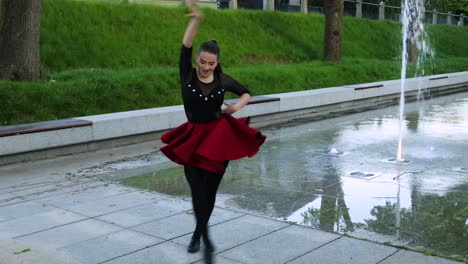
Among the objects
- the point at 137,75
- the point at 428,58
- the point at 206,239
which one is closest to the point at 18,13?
the point at 137,75

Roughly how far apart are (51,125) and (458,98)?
13377 mm

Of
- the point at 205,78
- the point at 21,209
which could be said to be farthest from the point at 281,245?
the point at 21,209

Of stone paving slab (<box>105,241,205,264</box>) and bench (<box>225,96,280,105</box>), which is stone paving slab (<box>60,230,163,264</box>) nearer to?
stone paving slab (<box>105,241,205,264</box>)

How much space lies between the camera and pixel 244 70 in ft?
53.9

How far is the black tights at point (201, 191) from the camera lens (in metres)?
4.65

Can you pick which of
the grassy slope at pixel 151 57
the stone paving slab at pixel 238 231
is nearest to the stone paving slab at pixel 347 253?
the stone paving slab at pixel 238 231

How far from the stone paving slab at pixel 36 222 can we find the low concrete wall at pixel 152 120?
8.81 ft

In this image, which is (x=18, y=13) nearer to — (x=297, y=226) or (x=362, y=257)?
(x=297, y=226)

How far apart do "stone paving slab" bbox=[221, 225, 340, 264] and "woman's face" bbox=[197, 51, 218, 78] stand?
1.54 metres

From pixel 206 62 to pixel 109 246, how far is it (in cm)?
185

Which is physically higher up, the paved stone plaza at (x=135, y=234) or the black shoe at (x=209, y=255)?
the black shoe at (x=209, y=255)

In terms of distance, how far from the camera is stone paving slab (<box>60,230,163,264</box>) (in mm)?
4816

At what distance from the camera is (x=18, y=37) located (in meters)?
11.5

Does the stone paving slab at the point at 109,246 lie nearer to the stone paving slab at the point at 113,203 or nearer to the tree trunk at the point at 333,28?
the stone paving slab at the point at 113,203
